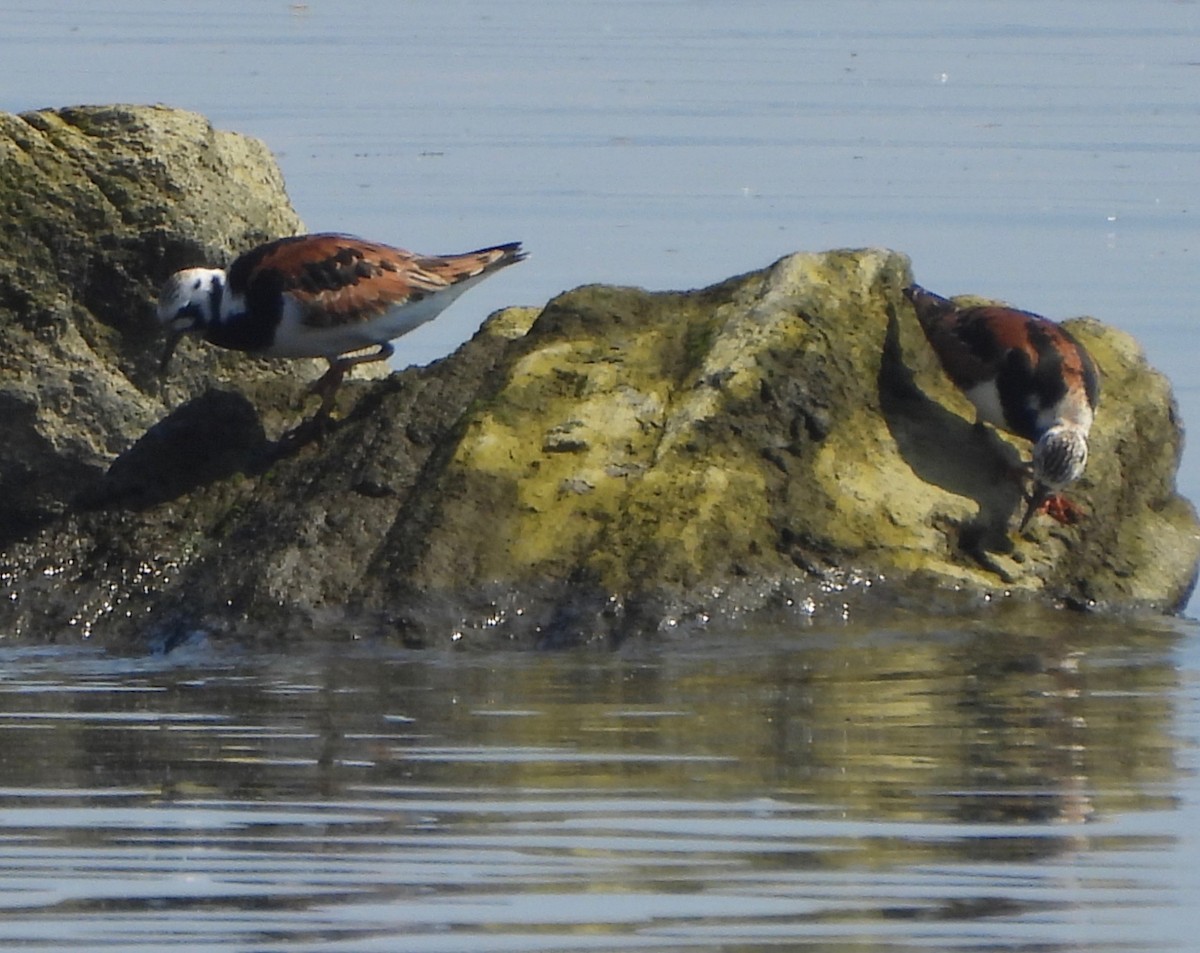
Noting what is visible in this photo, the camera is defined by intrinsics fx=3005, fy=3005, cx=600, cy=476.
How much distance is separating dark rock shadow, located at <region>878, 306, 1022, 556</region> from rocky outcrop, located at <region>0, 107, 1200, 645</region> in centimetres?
1

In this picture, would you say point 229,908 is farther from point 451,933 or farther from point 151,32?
point 151,32

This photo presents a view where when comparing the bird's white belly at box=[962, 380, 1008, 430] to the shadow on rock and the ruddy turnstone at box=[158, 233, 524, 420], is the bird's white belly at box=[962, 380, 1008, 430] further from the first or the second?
the shadow on rock

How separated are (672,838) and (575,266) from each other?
418 inches

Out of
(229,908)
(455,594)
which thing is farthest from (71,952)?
(455,594)

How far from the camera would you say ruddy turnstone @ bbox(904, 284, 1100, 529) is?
10062mm

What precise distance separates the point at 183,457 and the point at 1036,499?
9.65 ft

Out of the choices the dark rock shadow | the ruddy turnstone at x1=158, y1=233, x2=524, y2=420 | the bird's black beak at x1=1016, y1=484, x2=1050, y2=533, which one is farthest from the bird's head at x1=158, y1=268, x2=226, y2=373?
the bird's black beak at x1=1016, y1=484, x2=1050, y2=533

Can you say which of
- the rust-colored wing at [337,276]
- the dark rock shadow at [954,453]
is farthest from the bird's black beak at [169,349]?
the dark rock shadow at [954,453]

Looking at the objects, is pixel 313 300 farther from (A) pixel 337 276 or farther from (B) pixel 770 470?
(B) pixel 770 470

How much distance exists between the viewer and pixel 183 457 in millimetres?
10461

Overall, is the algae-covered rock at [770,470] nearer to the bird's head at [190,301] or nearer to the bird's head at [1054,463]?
the bird's head at [1054,463]

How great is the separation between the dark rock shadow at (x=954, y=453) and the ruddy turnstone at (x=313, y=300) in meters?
1.90

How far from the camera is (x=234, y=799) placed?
287 inches

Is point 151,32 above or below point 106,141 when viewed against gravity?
A: below
